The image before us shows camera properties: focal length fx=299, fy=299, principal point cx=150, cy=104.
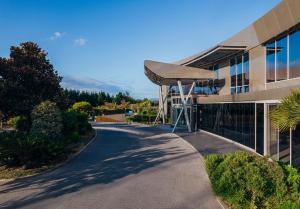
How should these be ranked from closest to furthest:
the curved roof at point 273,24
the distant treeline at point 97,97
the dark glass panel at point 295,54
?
the curved roof at point 273,24
the dark glass panel at point 295,54
the distant treeline at point 97,97

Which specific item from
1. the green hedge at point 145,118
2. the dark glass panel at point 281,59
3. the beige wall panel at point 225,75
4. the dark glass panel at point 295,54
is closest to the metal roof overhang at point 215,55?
the beige wall panel at point 225,75

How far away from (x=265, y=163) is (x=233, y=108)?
36.6ft

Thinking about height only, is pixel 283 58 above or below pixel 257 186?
above

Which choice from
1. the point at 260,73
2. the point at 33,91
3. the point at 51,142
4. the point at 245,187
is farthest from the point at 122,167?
the point at 260,73

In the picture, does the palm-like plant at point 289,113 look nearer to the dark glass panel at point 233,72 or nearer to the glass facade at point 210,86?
the dark glass panel at point 233,72

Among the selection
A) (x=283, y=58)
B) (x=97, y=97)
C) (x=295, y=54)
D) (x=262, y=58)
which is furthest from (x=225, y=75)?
(x=97, y=97)

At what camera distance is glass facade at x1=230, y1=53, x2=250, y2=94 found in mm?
21297

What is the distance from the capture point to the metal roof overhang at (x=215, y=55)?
21.9 metres

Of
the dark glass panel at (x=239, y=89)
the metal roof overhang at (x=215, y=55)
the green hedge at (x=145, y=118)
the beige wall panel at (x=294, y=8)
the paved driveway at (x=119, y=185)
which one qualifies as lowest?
the paved driveway at (x=119, y=185)

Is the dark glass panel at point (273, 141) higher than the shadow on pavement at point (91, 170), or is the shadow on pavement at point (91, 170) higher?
the dark glass panel at point (273, 141)

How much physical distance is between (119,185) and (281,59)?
32.8ft

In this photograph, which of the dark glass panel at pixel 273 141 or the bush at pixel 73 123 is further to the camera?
the bush at pixel 73 123

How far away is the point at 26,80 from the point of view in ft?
59.2

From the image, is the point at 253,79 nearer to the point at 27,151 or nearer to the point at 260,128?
the point at 260,128
